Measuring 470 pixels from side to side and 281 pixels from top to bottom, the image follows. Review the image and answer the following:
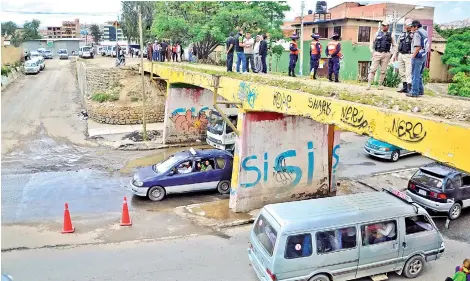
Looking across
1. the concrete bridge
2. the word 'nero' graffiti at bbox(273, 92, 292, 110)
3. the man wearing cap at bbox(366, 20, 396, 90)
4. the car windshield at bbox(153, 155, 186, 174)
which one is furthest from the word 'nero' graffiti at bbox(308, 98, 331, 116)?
the car windshield at bbox(153, 155, 186, 174)

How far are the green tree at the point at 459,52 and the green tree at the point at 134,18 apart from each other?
1183 inches

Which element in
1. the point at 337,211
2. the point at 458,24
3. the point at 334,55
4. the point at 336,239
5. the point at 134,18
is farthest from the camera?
the point at 458,24

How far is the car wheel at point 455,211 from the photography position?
1242cm

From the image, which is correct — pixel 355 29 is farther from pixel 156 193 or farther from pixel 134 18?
pixel 134 18

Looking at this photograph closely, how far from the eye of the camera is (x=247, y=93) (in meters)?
12.7

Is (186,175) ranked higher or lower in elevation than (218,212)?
higher

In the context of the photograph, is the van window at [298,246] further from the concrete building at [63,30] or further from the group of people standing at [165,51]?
the concrete building at [63,30]

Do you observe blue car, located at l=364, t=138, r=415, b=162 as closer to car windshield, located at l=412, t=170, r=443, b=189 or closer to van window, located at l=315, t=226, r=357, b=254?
car windshield, located at l=412, t=170, r=443, b=189

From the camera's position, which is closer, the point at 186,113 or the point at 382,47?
the point at 382,47

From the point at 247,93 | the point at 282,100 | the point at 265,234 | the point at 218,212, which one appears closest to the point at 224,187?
the point at 218,212

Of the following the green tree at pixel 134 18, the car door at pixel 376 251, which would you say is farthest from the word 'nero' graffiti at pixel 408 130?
the green tree at pixel 134 18

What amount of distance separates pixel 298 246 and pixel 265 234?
0.77 m

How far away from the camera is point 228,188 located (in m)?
14.9

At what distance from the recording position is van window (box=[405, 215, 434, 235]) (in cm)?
889
